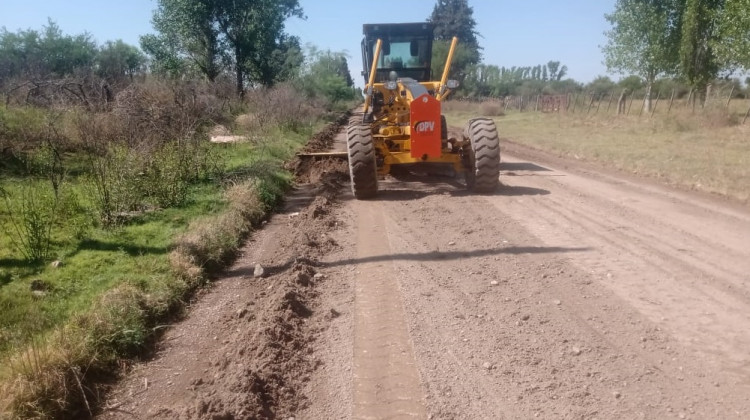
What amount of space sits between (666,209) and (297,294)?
6101mm

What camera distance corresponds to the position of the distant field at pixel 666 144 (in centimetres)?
1150

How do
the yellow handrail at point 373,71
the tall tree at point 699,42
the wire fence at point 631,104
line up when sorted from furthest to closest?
the tall tree at point 699,42 → the wire fence at point 631,104 → the yellow handrail at point 373,71

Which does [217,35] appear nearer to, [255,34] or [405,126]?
[255,34]

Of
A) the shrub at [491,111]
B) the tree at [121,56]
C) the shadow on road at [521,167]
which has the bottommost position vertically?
the shadow on road at [521,167]

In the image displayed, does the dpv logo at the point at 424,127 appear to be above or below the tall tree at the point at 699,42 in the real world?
below

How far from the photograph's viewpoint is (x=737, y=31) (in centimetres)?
2339

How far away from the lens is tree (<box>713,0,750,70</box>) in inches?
883

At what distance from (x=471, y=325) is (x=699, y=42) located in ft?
102

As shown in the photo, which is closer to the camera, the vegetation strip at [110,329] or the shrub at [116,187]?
the vegetation strip at [110,329]

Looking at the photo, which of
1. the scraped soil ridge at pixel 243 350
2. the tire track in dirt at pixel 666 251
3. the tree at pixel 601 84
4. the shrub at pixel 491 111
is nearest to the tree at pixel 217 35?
→ the shrub at pixel 491 111

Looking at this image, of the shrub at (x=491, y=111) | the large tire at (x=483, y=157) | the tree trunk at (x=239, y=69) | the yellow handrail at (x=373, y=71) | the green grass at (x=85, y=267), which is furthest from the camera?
the shrub at (x=491, y=111)

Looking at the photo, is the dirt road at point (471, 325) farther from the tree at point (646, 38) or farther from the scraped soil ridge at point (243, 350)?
the tree at point (646, 38)

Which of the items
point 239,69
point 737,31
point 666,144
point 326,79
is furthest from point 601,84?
point 666,144

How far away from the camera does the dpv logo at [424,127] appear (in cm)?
973
